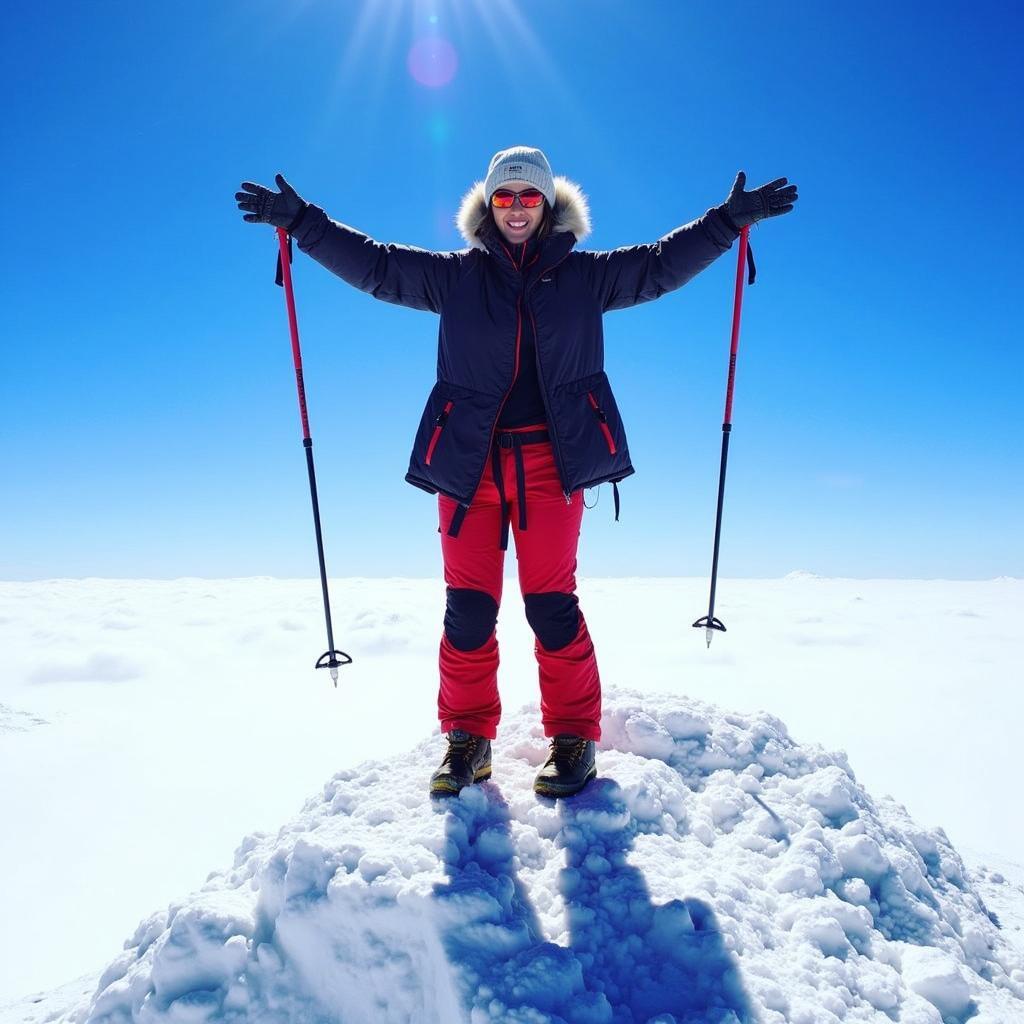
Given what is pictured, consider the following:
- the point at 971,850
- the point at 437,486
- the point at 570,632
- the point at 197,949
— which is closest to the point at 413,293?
the point at 437,486

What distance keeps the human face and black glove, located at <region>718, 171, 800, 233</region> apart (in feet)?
3.32

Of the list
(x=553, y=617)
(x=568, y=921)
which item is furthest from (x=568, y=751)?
(x=568, y=921)

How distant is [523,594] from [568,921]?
1.40 meters

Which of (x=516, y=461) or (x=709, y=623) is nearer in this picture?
(x=516, y=461)

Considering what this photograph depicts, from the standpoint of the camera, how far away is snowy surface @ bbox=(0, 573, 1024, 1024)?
83.8 inches

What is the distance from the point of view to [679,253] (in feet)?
10.5

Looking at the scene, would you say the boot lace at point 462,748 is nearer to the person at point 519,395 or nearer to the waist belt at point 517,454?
the person at point 519,395

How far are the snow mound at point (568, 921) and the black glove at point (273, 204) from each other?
2880 mm

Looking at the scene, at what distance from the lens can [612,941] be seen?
83.6 inches

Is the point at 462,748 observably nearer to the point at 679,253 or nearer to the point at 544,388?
the point at 544,388

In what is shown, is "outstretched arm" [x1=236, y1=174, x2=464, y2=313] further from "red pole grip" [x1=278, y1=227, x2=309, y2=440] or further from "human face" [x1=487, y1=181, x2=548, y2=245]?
"red pole grip" [x1=278, y1=227, x2=309, y2=440]

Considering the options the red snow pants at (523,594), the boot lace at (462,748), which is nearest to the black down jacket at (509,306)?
the red snow pants at (523,594)

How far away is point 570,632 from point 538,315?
1531 mm

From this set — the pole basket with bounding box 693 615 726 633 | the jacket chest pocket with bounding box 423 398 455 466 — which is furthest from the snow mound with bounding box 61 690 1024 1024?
the jacket chest pocket with bounding box 423 398 455 466
